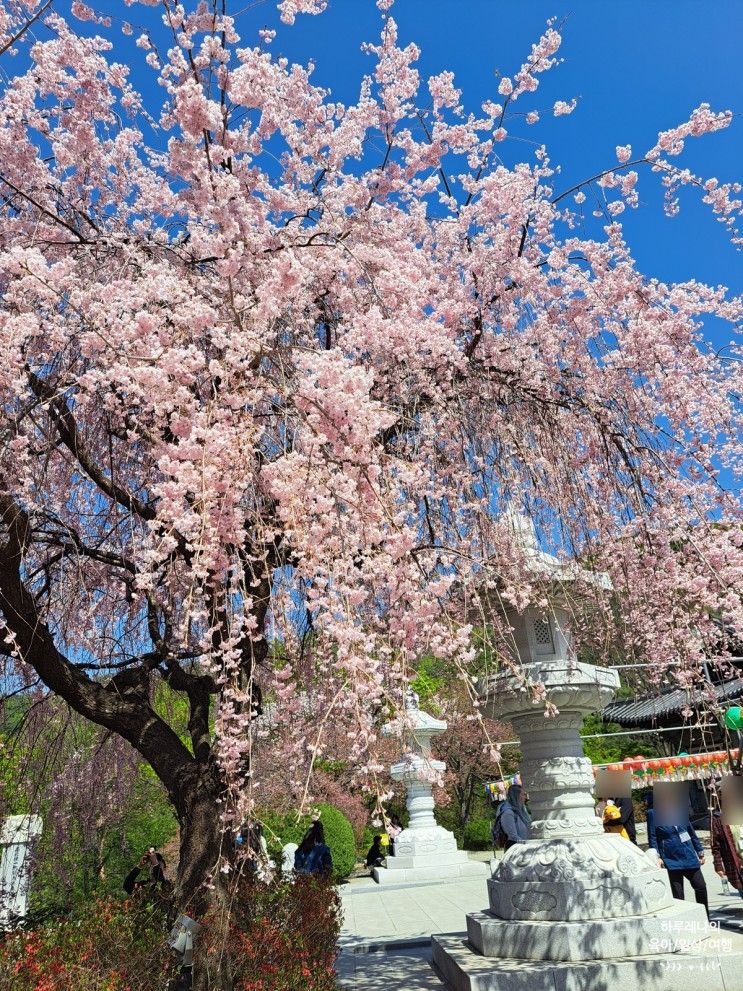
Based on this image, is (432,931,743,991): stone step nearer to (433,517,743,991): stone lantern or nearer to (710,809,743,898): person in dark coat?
(433,517,743,991): stone lantern

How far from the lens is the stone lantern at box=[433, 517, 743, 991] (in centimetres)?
487

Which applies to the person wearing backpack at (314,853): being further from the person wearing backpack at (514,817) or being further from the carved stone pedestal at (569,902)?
the carved stone pedestal at (569,902)


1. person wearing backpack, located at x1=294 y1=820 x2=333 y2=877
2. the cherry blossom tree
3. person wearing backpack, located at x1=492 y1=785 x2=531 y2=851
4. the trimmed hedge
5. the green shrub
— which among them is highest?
the cherry blossom tree

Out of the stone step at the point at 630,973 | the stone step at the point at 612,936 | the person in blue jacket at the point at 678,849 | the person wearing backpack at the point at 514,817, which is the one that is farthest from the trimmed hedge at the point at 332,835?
the stone step at the point at 630,973

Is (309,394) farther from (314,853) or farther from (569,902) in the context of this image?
(314,853)

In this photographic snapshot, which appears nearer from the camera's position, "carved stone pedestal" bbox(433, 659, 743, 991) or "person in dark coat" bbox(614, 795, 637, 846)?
"carved stone pedestal" bbox(433, 659, 743, 991)

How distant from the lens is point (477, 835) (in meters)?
20.4

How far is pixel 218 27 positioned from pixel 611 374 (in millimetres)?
3208

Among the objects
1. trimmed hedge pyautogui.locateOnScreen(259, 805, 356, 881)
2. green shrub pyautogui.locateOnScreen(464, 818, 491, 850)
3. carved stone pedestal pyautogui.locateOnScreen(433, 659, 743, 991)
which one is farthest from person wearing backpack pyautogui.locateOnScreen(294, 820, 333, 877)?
green shrub pyautogui.locateOnScreen(464, 818, 491, 850)

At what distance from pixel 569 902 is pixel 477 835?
16496 millimetres

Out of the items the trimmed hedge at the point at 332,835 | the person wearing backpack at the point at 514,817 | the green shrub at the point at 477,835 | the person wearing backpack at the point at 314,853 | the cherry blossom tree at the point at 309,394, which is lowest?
the green shrub at the point at 477,835

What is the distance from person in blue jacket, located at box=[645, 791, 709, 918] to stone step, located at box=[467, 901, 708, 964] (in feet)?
3.34

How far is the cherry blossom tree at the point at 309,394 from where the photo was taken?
3822 mm

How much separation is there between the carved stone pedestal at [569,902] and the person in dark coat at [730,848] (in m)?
1.56
